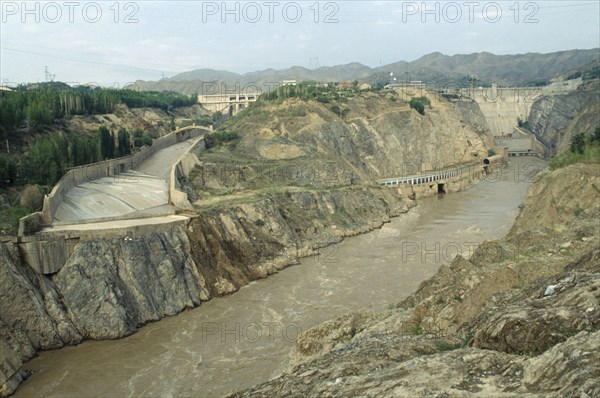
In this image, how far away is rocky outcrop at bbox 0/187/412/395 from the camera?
23.2 m

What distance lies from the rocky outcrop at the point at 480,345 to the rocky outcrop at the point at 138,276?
12.5 meters

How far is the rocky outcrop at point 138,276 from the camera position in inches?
914

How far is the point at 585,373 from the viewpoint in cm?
625

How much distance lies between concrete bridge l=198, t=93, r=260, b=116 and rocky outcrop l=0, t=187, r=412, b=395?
73.3m

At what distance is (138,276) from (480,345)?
21146 millimetres

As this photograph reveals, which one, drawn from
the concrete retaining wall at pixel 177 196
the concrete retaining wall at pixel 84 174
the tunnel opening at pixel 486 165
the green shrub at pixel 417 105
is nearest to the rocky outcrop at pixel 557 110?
the tunnel opening at pixel 486 165

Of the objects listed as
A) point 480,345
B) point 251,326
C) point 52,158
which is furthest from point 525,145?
point 480,345

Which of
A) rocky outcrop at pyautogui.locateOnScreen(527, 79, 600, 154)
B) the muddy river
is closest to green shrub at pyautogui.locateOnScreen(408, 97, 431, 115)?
rocky outcrop at pyautogui.locateOnScreen(527, 79, 600, 154)

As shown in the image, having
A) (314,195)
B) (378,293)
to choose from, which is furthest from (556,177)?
(314,195)

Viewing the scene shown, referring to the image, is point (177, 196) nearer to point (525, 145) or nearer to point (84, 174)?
point (84, 174)

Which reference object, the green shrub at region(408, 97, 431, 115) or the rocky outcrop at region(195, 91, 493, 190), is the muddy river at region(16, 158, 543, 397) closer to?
the rocky outcrop at region(195, 91, 493, 190)

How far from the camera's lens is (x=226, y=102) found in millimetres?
112375

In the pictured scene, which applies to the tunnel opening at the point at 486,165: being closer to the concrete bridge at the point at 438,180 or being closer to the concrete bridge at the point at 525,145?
the concrete bridge at the point at 438,180

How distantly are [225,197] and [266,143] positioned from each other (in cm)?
1523
